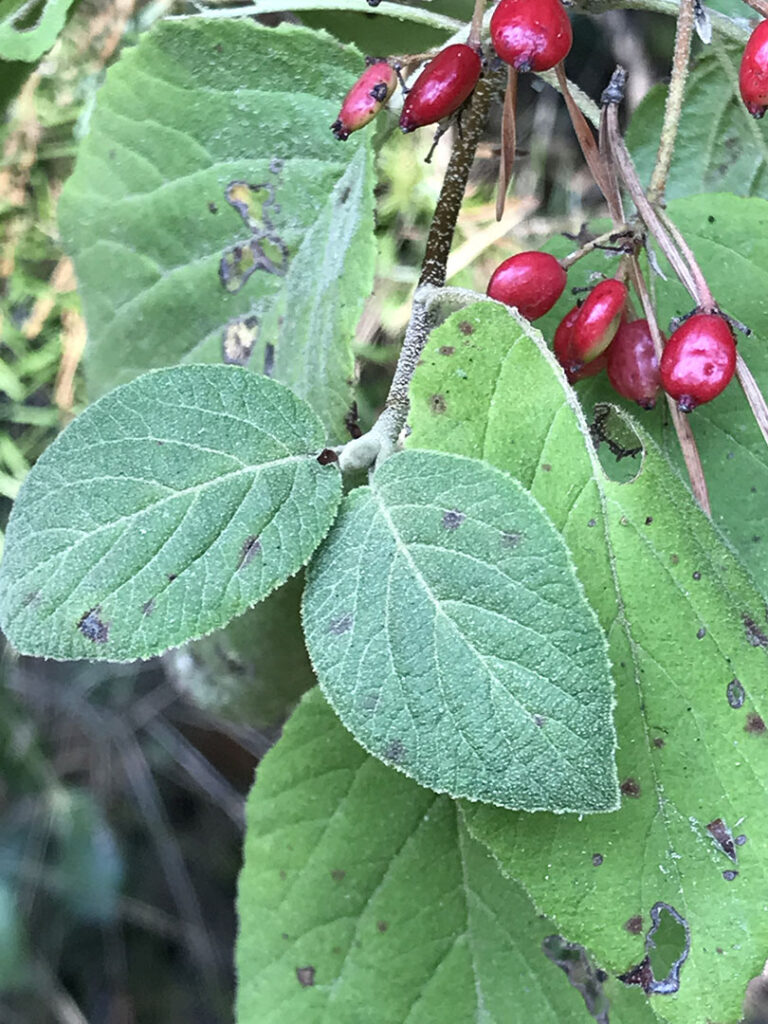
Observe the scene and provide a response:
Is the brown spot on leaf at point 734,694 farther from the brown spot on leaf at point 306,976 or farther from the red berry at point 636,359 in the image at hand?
the brown spot on leaf at point 306,976

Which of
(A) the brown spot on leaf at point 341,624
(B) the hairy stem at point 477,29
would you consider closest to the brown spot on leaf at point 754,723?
(A) the brown spot on leaf at point 341,624

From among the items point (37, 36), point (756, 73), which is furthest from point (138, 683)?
point (756, 73)

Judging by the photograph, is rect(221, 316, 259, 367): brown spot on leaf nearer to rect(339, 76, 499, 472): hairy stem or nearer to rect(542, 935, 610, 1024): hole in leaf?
rect(339, 76, 499, 472): hairy stem

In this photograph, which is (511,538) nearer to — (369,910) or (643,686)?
(643,686)

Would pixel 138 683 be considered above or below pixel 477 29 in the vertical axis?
below

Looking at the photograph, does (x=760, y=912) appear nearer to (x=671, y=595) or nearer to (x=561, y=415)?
(x=671, y=595)
